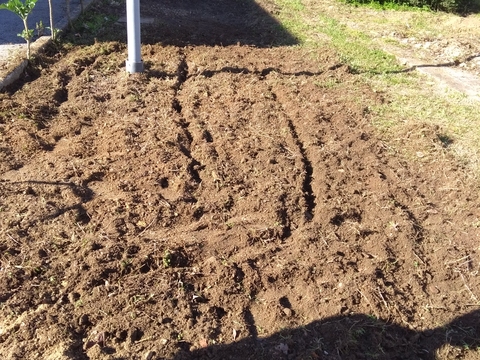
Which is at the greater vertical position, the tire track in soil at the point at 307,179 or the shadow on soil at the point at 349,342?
the tire track in soil at the point at 307,179

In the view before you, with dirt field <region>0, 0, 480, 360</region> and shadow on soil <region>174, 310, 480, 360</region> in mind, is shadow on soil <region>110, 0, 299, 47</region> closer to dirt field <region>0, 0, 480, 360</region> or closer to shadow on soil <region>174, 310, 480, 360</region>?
dirt field <region>0, 0, 480, 360</region>

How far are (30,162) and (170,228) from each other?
5.70 feet

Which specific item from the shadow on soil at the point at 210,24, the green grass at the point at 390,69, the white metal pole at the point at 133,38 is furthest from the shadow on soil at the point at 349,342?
the shadow on soil at the point at 210,24

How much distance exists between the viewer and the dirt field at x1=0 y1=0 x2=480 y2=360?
3.15 meters

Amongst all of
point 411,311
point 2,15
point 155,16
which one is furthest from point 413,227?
point 2,15

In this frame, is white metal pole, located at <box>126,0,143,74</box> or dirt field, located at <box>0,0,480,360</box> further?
white metal pole, located at <box>126,0,143,74</box>

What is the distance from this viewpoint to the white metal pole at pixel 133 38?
21.5ft

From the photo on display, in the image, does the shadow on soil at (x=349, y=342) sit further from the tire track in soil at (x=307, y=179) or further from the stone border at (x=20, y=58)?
the stone border at (x=20, y=58)

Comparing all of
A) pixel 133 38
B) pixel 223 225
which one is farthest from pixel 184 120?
pixel 223 225

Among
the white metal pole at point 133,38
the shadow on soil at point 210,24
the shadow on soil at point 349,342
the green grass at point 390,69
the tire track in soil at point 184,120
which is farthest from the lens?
the shadow on soil at point 210,24

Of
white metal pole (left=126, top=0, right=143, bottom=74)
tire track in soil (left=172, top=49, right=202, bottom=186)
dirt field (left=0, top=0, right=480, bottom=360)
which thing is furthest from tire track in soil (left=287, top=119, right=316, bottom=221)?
white metal pole (left=126, top=0, right=143, bottom=74)

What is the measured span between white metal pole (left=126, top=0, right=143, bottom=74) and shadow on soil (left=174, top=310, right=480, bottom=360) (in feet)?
14.9

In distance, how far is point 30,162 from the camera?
473 centimetres

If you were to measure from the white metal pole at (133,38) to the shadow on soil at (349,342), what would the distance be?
4.54 m
